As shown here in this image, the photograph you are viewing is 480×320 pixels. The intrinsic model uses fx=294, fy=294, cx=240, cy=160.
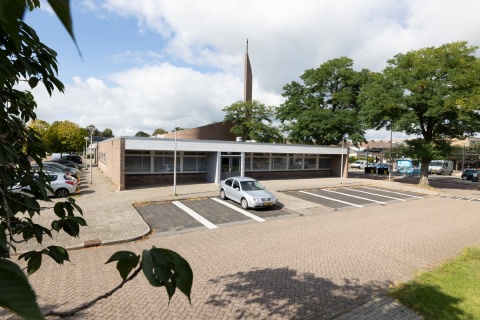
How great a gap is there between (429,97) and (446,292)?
66.7 ft

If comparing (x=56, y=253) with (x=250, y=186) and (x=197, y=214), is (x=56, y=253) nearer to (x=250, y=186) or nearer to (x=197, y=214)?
(x=197, y=214)

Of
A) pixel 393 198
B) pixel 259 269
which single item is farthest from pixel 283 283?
pixel 393 198

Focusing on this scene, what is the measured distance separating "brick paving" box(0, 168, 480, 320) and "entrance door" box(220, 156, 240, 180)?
35.3 feet

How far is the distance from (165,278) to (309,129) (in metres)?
34.9

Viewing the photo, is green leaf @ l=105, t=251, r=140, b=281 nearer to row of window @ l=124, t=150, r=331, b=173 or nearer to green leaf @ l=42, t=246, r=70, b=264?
green leaf @ l=42, t=246, r=70, b=264

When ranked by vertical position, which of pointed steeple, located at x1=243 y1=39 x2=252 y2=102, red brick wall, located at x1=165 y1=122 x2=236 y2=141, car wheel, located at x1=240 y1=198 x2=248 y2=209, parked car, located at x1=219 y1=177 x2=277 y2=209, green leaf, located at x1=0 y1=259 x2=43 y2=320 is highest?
pointed steeple, located at x1=243 y1=39 x2=252 y2=102

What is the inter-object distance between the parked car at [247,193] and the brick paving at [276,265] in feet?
5.38

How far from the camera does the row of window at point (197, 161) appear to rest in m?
21.8

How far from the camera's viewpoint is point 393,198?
1986 cm

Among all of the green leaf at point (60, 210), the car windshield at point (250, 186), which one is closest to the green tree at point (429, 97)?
the car windshield at point (250, 186)

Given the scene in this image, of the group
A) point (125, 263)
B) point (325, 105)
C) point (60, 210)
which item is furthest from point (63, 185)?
point (325, 105)

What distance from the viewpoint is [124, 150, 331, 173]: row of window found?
21.8 meters

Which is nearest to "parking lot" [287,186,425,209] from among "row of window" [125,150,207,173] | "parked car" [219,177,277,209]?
"parked car" [219,177,277,209]

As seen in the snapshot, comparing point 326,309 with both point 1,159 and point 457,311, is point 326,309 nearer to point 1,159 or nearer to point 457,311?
point 457,311
